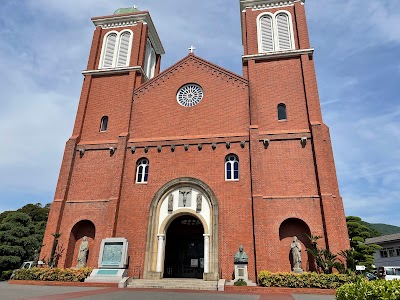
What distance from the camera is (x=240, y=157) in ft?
58.0

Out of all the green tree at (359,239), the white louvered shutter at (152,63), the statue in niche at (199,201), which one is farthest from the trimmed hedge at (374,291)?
the white louvered shutter at (152,63)

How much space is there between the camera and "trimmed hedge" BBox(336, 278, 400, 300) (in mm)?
4477

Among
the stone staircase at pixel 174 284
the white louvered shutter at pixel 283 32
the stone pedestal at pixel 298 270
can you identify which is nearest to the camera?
the stone staircase at pixel 174 284

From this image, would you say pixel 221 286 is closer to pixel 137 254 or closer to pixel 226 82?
pixel 137 254

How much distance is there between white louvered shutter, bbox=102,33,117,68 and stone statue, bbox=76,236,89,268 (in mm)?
13210

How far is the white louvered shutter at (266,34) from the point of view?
21205mm

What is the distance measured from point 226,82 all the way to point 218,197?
7.98m

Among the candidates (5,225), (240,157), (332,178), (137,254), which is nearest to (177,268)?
(137,254)

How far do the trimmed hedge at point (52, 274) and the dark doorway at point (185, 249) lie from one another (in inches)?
209

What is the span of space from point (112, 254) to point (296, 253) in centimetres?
951

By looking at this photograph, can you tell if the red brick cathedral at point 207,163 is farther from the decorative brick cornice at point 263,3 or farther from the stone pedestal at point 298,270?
the stone pedestal at point 298,270

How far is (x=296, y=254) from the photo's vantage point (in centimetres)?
1487

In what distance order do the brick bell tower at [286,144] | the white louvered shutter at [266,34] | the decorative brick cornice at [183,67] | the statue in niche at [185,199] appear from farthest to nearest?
the white louvered shutter at [266,34], the decorative brick cornice at [183,67], the statue in niche at [185,199], the brick bell tower at [286,144]

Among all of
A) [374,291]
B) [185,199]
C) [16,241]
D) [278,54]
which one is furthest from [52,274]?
[278,54]
